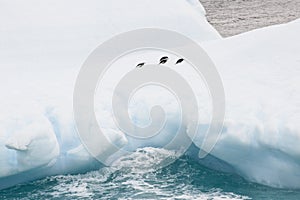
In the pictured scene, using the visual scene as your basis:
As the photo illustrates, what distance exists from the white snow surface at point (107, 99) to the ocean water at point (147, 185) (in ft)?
0.31

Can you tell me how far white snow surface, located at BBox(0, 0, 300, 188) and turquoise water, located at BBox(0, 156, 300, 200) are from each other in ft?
0.30

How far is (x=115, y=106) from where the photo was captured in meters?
5.31

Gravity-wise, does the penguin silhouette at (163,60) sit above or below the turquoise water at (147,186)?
above

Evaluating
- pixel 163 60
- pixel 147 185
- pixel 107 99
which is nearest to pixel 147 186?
pixel 147 185

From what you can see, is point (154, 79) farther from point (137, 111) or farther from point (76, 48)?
point (76, 48)

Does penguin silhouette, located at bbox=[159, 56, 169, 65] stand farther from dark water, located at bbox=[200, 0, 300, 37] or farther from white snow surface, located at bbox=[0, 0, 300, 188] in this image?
dark water, located at bbox=[200, 0, 300, 37]

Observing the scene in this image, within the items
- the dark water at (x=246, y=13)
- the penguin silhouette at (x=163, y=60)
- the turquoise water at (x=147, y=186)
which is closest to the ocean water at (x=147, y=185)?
the turquoise water at (x=147, y=186)

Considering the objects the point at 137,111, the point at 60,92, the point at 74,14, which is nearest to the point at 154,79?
the point at 137,111

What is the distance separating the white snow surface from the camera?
4.80 metres

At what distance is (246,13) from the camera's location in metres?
10.2

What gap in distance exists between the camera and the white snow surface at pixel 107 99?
4.80 metres

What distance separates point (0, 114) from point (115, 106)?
3.12 feet

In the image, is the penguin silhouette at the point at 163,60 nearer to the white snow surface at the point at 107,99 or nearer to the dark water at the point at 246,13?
the white snow surface at the point at 107,99

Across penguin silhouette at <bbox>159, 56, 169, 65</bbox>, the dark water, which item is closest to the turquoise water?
penguin silhouette at <bbox>159, 56, 169, 65</bbox>
